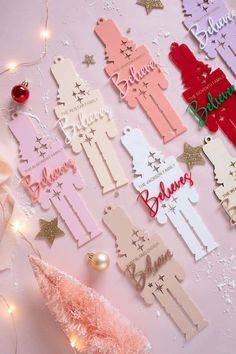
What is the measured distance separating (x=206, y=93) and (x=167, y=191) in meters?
0.28

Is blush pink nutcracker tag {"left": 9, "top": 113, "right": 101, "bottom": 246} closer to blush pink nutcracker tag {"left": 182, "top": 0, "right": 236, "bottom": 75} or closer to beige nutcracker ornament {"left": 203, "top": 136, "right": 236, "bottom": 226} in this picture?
beige nutcracker ornament {"left": 203, "top": 136, "right": 236, "bottom": 226}

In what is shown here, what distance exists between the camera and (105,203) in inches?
50.6

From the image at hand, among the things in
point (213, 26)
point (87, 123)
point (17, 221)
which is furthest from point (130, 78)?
point (17, 221)

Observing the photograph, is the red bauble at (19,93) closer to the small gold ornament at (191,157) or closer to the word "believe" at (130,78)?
the word "believe" at (130,78)

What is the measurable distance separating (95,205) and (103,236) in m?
0.08

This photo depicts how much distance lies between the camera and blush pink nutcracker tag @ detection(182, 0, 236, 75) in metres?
1.38

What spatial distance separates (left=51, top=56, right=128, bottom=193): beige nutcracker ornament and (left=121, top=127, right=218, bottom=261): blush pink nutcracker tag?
46 millimetres

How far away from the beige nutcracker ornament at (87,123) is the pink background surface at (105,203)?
2 centimetres

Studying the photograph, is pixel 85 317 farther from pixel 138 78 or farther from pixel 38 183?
pixel 138 78

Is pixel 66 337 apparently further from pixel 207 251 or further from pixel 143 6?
pixel 143 6

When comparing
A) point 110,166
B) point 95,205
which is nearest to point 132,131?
point 110,166

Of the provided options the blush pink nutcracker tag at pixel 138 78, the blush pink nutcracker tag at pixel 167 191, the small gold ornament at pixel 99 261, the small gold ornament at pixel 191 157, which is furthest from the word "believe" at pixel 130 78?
the small gold ornament at pixel 99 261

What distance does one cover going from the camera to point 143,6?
139 centimetres

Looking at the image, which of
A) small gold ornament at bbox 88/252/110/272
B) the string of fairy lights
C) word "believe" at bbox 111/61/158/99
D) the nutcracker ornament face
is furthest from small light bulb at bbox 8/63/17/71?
small gold ornament at bbox 88/252/110/272
